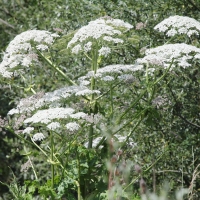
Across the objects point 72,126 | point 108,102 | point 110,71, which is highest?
point 110,71

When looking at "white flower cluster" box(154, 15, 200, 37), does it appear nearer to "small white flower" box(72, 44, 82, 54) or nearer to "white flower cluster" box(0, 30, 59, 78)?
"small white flower" box(72, 44, 82, 54)

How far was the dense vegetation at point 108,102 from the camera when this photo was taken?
321cm

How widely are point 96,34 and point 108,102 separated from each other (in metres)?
1.39

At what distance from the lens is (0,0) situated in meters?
7.57

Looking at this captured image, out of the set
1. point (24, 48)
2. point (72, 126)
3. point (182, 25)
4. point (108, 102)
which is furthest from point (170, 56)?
point (108, 102)

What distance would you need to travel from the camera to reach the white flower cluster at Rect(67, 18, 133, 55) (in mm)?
3225

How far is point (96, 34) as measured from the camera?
320 cm

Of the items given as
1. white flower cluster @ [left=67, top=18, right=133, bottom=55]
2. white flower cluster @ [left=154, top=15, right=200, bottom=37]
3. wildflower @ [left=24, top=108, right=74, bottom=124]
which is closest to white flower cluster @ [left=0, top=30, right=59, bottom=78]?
white flower cluster @ [left=67, top=18, right=133, bottom=55]

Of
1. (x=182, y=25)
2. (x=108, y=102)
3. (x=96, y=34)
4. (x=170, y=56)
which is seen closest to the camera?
(x=96, y=34)

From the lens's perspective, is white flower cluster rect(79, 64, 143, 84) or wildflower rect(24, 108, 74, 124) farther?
white flower cluster rect(79, 64, 143, 84)

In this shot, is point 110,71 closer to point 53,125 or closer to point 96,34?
point 96,34

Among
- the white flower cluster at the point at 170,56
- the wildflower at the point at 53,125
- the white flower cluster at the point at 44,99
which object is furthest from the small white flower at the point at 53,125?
the white flower cluster at the point at 170,56

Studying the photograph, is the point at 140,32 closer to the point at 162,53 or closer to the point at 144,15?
the point at 144,15

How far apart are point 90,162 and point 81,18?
2283 mm
